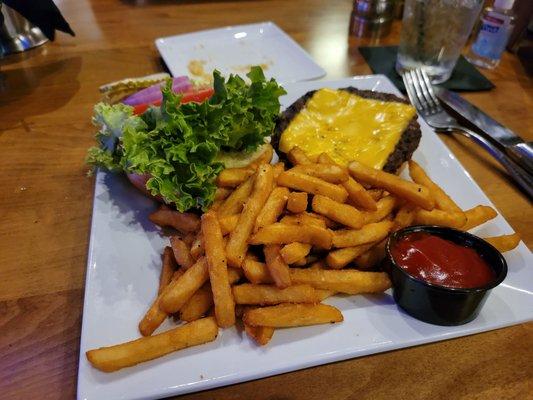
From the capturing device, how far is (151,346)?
4.37ft

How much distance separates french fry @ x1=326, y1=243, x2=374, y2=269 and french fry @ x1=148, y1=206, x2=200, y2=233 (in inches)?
21.7

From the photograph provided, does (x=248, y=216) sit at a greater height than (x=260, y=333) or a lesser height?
greater

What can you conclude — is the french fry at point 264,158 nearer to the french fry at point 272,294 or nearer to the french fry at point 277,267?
the french fry at point 277,267

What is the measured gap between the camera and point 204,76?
301cm

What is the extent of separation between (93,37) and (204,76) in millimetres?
1326

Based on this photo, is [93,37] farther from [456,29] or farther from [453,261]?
[453,261]

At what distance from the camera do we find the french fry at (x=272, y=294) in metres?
1.45

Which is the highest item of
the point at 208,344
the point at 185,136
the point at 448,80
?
the point at 185,136

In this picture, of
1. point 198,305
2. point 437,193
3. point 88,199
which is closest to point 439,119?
point 437,193

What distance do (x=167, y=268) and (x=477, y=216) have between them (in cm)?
130

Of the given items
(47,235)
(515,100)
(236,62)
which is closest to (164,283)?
(47,235)

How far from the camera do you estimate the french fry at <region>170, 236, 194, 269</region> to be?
157 centimetres

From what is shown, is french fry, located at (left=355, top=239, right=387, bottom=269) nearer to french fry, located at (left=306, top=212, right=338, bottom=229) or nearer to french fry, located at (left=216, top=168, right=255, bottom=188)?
french fry, located at (left=306, top=212, right=338, bottom=229)

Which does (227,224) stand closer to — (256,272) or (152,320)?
(256,272)
